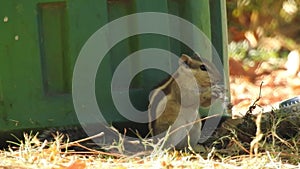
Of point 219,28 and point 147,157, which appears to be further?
point 219,28

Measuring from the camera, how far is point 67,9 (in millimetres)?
3572

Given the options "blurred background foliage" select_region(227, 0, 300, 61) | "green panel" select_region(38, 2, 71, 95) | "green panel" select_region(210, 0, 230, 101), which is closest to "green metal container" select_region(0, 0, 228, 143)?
"green panel" select_region(38, 2, 71, 95)

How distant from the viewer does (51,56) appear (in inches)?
142

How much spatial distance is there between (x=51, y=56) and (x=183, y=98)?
592 millimetres

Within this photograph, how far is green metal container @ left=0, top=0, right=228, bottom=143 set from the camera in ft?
11.7

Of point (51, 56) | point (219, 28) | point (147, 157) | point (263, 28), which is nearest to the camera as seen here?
point (147, 157)

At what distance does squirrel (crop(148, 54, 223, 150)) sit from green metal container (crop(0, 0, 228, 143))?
160 mm

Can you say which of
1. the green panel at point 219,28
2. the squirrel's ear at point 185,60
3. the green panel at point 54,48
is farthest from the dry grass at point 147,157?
the green panel at point 219,28

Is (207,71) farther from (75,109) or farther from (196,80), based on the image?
(75,109)

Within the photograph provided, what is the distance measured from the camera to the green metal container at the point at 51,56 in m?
3.57

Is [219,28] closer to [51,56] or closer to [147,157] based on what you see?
[51,56]

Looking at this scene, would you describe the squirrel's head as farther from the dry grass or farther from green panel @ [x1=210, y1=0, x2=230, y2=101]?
green panel @ [x1=210, y1=0, x2=230, y2=101]

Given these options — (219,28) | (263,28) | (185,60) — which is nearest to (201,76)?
(185,60)

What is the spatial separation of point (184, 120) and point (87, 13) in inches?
23.7
